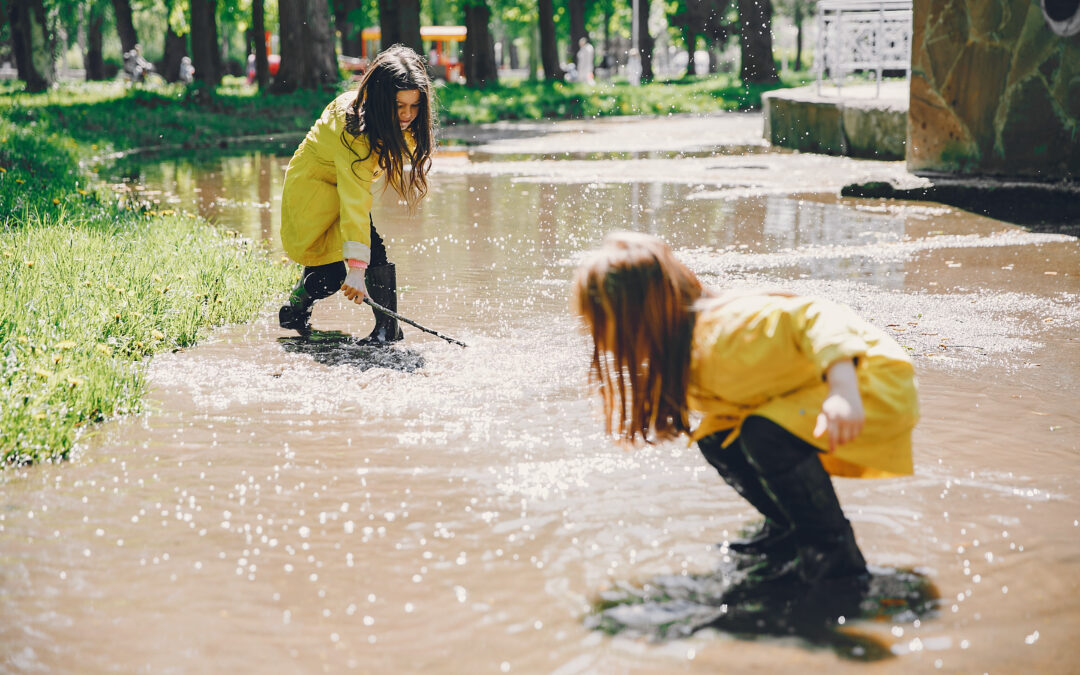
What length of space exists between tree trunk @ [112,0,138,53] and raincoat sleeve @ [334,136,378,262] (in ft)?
126

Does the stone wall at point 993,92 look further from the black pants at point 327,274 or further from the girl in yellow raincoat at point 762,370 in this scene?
the girl in yellow raincoat at point 762,370

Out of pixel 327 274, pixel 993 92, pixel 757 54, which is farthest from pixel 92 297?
pixel 757 54

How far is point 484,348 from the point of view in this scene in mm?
5441

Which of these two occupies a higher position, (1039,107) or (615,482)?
(1039,107)

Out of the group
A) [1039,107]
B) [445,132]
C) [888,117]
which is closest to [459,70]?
[445,132]

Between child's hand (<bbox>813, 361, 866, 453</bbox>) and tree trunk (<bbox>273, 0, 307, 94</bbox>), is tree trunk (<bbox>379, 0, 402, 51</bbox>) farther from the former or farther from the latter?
child's hand (<bbox>813, 361, 866, 453</bbox>)

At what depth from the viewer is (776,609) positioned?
284 centimetres

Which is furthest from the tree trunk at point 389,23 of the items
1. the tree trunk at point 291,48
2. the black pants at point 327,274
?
the black pants at point 327,274

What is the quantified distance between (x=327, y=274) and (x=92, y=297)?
3.52ft

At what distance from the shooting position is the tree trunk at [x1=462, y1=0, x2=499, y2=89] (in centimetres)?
3319

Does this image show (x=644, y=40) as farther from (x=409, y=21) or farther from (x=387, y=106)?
(x=387, y=106)

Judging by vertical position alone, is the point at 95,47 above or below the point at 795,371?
above

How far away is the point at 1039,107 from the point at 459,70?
46006 millimetres

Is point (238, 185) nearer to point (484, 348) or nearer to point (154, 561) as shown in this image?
point (484, 348)
